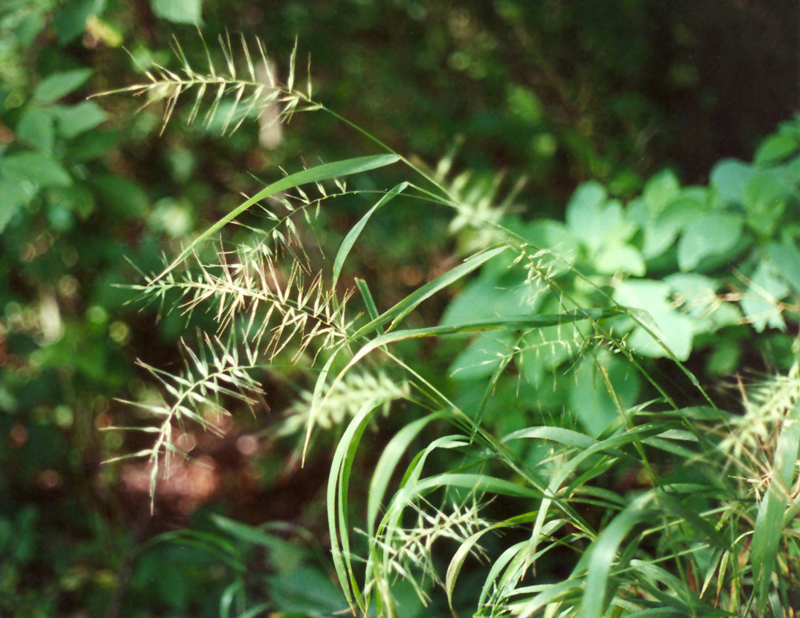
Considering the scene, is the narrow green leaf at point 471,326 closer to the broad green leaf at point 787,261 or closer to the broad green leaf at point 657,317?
the broad green leaf at point 657,317

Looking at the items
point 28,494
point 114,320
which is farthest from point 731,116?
point 28,494

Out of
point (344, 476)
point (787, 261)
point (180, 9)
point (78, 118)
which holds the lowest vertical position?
point (344, 476)

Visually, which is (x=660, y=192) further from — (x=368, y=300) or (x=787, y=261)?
(x=368, y=300)

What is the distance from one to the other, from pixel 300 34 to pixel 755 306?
1196 millimetres

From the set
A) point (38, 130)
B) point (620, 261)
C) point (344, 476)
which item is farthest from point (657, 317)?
point (38, 130)

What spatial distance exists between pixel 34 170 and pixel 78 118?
137 mm

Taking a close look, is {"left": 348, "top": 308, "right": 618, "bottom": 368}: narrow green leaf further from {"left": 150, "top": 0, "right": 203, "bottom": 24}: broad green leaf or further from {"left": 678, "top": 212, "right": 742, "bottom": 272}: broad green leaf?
{"left": 150, "top": 0, "right": 203, "bottom": 24}: broad green leaf

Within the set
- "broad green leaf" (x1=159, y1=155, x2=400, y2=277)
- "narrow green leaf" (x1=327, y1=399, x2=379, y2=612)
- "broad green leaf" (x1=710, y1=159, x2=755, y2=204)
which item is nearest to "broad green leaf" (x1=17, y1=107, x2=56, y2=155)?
"broad green leaf" (x1=159, y1=155, x2=400, y2=277)

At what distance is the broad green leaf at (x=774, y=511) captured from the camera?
1.34 ft

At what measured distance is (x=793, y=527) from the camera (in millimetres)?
525

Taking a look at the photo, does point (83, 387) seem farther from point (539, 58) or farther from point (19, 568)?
point (539, 58)

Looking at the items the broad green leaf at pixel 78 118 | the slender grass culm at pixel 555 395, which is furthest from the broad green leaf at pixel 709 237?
the broad green leaf at pixel 78 118

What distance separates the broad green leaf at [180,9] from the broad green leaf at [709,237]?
2.55 feet

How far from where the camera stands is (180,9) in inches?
35.6
